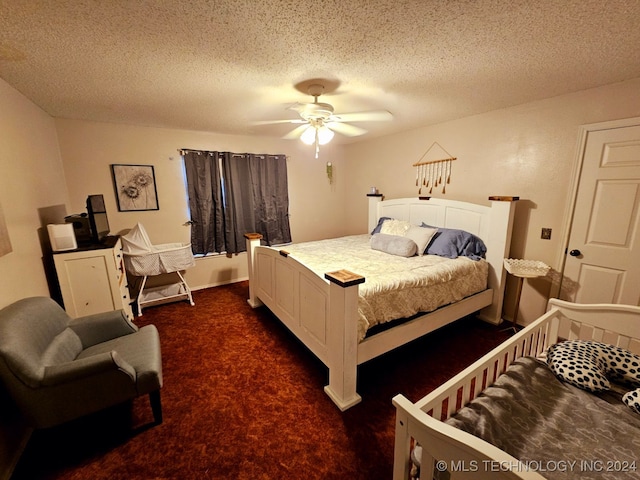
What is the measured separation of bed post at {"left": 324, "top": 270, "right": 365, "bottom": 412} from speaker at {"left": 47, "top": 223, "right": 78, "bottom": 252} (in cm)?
239

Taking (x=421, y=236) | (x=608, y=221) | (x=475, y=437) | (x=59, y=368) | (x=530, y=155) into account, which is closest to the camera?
(x=475, y=437)

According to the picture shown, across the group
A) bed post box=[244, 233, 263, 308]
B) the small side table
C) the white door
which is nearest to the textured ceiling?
the white door

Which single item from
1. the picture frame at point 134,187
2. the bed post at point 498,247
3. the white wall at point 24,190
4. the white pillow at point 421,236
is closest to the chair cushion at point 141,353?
the white wall at point 24,190

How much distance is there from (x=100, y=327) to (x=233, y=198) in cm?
246

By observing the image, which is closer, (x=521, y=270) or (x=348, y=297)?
(x=348, y=297)

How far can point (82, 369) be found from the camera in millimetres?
1447

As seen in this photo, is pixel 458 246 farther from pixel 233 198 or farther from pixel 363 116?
pixel 233 198

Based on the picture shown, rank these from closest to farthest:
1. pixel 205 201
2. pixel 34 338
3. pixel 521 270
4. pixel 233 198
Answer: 1. pixel 34 338
2. pixel 521 270
3. pixel 205 201
4. pixel 233 198

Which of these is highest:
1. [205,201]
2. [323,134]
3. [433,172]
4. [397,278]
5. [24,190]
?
[323,134]

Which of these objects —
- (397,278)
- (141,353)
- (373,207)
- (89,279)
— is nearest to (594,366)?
(397,278)

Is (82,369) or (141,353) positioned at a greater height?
(82,369)

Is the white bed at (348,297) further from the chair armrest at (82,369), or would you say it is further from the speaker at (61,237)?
the speaker at (61,237)

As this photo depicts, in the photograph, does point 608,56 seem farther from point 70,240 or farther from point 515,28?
point 70,240

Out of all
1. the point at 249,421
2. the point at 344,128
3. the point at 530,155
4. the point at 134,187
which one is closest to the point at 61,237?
the point at 134,187
